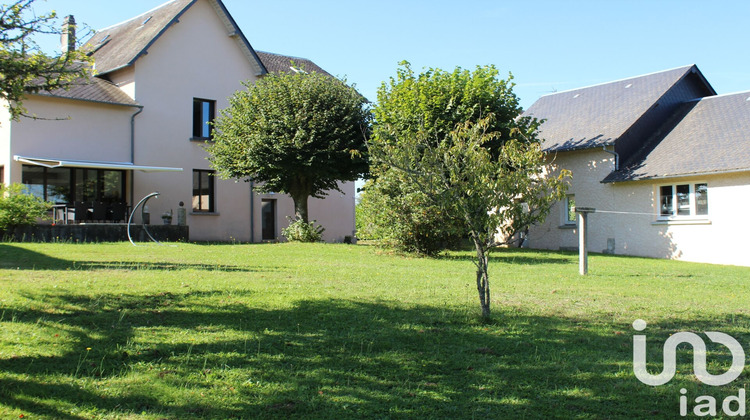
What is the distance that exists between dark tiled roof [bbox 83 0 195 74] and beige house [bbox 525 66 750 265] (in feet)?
53.1

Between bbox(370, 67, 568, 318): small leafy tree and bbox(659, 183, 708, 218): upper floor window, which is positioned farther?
bbox(659, 183, 708, 218): upper floor window

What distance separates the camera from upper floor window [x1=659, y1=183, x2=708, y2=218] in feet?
64.2

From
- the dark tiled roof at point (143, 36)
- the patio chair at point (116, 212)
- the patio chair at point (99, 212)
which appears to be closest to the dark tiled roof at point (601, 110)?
the dark tiled roof at point (143, 36)

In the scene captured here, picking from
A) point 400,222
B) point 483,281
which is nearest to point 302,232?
point 400,222

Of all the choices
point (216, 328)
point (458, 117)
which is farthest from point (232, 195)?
point (216, 328)

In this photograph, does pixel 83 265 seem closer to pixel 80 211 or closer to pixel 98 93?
pixel 80 211

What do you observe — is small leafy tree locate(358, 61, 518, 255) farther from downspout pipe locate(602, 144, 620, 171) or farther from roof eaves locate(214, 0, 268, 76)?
roof eaves locate(214, 0, 268, 76)

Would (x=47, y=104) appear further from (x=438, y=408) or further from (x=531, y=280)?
(x=438, y=408)

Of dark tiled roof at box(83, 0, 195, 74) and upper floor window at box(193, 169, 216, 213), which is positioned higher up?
dark tiled roof at box(83, 0, 195, 74)

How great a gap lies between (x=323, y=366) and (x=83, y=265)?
726 centimetres

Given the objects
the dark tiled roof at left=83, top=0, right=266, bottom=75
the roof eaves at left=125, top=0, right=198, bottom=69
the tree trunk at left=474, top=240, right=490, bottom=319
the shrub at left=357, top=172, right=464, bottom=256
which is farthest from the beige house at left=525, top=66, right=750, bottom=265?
the roof eaves at left=125, top=0, right=198, bottom=69

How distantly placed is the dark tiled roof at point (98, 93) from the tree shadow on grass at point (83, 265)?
1046cm

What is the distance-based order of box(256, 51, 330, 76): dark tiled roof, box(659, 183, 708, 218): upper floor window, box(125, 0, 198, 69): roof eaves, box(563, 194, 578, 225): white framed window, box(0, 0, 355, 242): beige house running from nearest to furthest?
box(659, 183, 708, 218): upper floor window
box(0, 0, 355, 242): beige house
box(125, 0, 198, 69): roof eaves
box(563, 194, 578, 225): white framed window
box(256, 51, 330, 76): dark tiled roof

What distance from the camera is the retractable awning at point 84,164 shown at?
1928 centimetres
